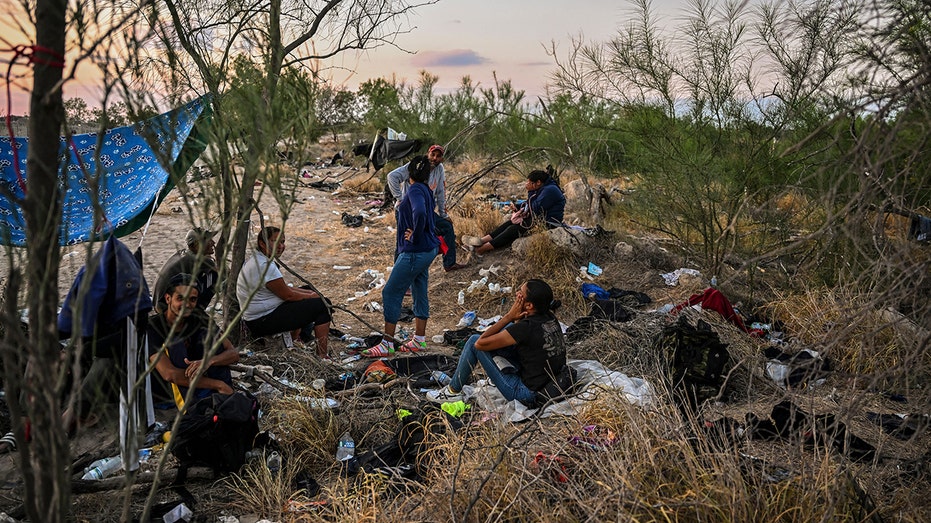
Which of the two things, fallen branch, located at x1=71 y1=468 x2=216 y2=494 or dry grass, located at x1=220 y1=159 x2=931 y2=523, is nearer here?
dry grass, located at x1=220 y1=159 x2=931 y2=523

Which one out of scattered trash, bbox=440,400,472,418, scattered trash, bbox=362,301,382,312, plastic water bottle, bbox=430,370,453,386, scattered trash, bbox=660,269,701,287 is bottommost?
scattered trash, bbox=362,301,382,312

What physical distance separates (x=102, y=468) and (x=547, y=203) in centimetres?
590

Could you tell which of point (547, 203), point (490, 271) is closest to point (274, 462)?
point (490, 271)

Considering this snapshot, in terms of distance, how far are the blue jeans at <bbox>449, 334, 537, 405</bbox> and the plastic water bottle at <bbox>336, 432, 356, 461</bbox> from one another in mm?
982

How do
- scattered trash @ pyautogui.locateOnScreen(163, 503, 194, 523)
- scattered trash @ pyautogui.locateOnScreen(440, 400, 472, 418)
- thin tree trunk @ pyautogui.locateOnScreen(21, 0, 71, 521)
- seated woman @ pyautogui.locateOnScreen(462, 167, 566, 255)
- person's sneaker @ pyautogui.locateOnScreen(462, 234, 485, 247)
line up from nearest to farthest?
thin tree trunk @ pyautogui.locateOnScreen(21, 0, 71, 521)
scattered trash @ pyautogui.locateOnScreen(163, 503, 194, 523)
scattered trash @ pyautogui.locateOnScreen(440, 400, 472, 418)
seated woman @ pyautogui.locateOnScreen(462, 167, 566, 255)
person's sneaker @ pyautogui.locateOnScreen(462, 234, 485, 247)

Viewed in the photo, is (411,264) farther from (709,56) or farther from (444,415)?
(709,56)

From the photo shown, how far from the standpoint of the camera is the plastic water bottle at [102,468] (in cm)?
367

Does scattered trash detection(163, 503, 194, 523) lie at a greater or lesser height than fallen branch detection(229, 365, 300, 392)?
lesser

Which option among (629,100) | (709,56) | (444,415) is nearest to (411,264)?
(444,415)

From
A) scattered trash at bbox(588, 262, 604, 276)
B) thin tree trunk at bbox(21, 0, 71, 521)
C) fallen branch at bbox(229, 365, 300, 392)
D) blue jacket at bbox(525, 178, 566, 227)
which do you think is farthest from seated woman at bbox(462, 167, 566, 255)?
thin tree trunk at bbox(21, 0, 71, 521)

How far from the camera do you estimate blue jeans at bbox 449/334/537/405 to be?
461 cm

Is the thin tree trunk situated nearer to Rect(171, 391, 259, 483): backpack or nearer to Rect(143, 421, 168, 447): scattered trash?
Rect(171, 391, 259, 483): backpack

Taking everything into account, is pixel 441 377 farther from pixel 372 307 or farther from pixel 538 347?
pixel 372 307

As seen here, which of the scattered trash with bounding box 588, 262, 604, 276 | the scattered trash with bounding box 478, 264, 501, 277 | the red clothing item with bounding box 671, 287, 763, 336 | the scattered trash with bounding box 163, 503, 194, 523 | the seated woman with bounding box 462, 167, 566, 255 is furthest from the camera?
the seated woman with bounding box 462, 167, 566, 255
